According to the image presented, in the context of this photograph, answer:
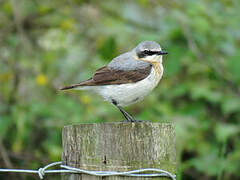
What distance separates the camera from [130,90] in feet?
11.3

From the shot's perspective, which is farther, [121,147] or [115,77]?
[115,77]

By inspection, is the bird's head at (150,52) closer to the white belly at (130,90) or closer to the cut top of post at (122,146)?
the white belly at (130,90)

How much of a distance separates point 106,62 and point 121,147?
2.98 meters

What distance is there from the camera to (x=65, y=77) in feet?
19.2

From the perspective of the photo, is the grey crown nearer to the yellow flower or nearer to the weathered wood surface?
the weathered wood surface

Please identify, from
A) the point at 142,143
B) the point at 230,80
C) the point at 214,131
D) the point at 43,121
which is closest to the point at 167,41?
the point at 230,80

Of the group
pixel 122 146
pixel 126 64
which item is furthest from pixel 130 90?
pixel 122 146

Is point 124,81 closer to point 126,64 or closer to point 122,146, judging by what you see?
point 126,64

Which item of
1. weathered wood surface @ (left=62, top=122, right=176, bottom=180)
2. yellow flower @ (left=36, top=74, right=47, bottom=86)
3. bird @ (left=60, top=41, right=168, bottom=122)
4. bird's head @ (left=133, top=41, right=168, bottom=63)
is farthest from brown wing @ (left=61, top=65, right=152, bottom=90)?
yellow flower @ (left=36, top=74, right=47, bottom=86)

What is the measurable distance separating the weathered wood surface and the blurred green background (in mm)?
2386

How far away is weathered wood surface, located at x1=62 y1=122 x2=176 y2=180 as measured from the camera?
2.19 metres

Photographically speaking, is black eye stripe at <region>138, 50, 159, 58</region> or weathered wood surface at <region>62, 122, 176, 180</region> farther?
black eye stripe at <region>138, 50, 159, 58</region>

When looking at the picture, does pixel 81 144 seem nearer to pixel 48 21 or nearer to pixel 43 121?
pixel 43 121

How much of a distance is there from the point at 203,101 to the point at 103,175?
3.61 meters
